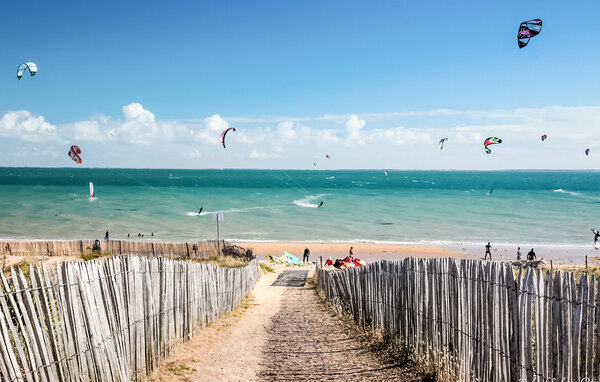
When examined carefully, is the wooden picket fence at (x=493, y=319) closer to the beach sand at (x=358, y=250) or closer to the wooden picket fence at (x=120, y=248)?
the wooden picket fence at (x=120, y=248)

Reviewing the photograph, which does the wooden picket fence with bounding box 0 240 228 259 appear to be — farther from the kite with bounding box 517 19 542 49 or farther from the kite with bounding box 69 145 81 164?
the kite with bounding box 517 19 542 49

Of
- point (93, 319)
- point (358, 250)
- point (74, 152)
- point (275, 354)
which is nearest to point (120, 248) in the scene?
point (74, 152)

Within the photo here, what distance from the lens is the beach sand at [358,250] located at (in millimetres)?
37875

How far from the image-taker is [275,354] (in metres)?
7.90

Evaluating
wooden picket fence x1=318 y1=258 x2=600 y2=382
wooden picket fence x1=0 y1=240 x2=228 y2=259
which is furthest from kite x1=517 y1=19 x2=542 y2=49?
wooden picket fence x1=0 y1=240 x2=228 y2=259

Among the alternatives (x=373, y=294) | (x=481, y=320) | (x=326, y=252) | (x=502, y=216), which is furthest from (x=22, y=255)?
(x=502, y=216)

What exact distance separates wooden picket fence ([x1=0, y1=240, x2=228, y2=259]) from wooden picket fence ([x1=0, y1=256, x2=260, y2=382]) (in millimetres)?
19196

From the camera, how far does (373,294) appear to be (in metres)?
9.47

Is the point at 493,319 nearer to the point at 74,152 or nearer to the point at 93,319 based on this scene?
the point at 93,319

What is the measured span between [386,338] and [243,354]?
8.31 feet

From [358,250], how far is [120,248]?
67.4 feet

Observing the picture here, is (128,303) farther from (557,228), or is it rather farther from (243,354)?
(557,228)

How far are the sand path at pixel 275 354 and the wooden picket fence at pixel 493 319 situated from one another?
0.76 meters

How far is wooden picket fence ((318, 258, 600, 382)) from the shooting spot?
3.80 m
